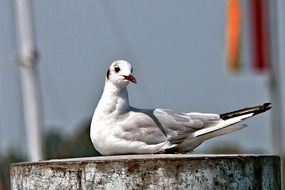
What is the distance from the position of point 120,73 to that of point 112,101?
10.3 inches

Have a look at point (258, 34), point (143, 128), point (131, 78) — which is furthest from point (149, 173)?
point (258, 34)

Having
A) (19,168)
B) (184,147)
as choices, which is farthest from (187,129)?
(19,168)

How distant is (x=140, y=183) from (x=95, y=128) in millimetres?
1542

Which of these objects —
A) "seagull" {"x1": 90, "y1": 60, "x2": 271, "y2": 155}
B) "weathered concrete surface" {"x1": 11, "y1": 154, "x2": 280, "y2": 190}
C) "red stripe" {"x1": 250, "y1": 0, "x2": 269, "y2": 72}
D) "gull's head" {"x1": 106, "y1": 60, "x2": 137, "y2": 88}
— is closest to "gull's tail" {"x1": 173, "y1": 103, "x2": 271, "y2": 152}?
"seagull" {"x1": 90, "y1": 60, "x2": 271, "y2": 155}

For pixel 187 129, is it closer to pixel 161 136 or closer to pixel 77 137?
pixel 161 136

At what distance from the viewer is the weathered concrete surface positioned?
9023 mm

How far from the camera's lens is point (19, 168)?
31.3 ft

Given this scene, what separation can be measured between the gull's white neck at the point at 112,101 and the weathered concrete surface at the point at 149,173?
4.51 ft

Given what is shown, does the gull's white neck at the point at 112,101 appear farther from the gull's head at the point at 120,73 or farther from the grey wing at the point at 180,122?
the grey wing at the point at 180,122

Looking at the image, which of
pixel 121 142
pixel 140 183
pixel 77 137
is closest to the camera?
pixel 140 183

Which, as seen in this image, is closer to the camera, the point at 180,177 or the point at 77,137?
the point at 180,177

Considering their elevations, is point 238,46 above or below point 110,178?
above

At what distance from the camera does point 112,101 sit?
10.7m

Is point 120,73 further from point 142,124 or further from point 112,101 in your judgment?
point 142,124
